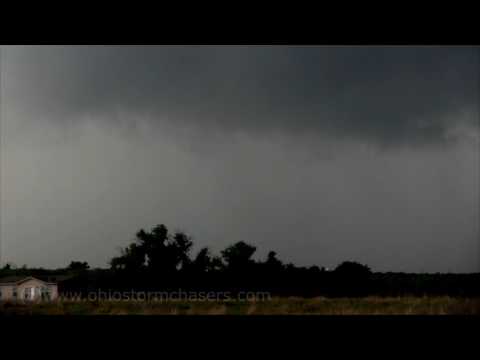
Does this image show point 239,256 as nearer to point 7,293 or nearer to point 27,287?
point 27,287

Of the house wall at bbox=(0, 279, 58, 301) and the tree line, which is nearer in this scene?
the house wall at bbox=(0, 279, 58, 301)

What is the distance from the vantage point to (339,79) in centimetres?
754

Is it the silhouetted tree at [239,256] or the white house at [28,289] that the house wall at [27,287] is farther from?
the silhouetted tree at [239,256]

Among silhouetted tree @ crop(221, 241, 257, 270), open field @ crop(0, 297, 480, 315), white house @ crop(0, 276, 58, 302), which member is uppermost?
silhouetted tree @ crop(221, 241, 257, 270)

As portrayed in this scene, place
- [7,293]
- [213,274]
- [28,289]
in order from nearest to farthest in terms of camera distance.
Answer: [7,293]
[28,289]
[213,274]

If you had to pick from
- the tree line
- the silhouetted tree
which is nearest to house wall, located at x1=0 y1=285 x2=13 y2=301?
the tree line

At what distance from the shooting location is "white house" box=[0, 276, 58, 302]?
7.22 metres

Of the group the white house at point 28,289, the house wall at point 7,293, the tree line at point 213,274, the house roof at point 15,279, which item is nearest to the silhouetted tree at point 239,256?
the tree line at point 213,274

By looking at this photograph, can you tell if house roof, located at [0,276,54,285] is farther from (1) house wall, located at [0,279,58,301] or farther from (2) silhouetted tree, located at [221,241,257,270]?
(2) silhouetted tree, located at [221,241,257,270]

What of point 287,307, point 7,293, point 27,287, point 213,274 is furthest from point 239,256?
point 7,293

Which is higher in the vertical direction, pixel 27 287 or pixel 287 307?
pixel 27 287

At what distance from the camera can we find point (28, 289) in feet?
26.1
